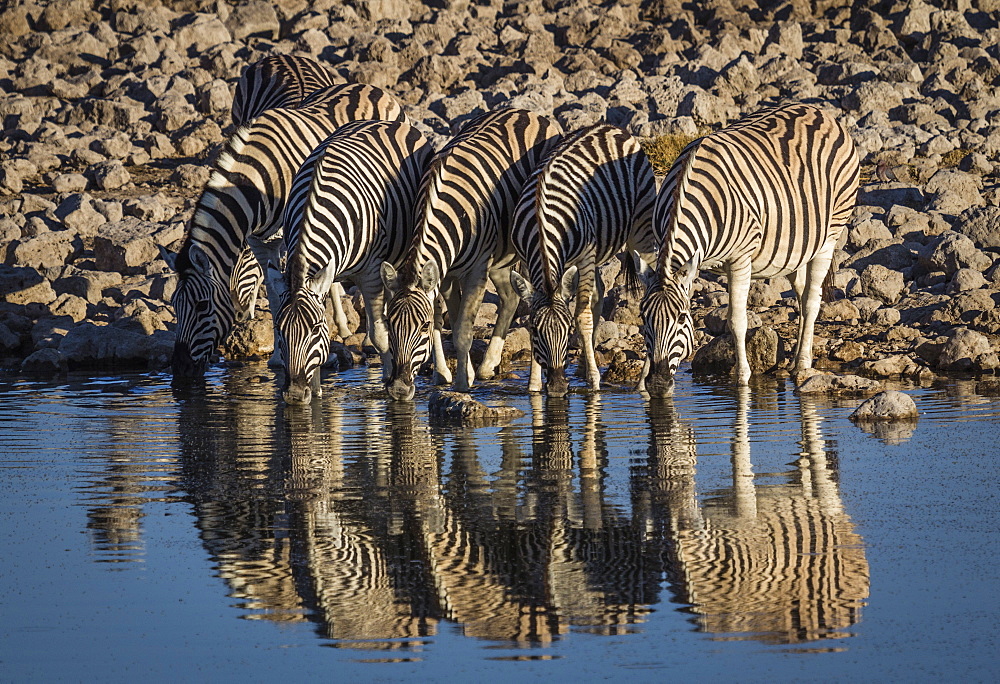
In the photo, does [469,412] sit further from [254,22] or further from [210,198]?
[254,22]

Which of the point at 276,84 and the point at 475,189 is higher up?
the point at 276,84

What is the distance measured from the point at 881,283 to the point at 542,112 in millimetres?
8344

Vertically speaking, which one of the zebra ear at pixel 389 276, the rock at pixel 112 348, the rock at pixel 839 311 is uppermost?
the zebra ear at pixel 389 276

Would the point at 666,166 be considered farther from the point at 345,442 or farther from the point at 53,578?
the point at 53,578

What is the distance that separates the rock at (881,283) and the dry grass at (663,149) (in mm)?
4993

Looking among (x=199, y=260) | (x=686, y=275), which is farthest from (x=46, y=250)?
(x=686, y=275)

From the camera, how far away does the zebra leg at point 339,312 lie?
14.0m

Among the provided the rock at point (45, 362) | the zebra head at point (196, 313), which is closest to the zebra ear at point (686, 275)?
the zebra head at point (196, 313)

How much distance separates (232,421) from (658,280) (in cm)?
343

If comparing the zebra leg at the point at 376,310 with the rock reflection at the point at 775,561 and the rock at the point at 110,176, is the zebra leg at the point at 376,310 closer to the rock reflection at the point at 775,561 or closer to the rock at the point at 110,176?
the rock reflection at the point at 775,561

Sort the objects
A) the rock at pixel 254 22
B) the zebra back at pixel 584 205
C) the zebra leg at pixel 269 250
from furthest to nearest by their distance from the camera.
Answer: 1. the rock at pixel 254 22
2. the zebra leg at pixel 269 250
3. the zebra back at pixel 584 205

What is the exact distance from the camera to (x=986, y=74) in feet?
77.4

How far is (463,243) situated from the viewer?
1183 centimetres

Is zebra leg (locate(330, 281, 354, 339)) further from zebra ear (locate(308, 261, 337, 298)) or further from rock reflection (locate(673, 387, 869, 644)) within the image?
rock reflection (locate(673, 387, 869, 644))
